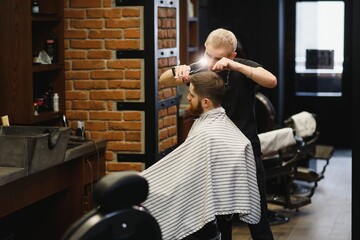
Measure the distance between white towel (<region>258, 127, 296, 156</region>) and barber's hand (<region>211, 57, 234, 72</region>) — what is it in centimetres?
194

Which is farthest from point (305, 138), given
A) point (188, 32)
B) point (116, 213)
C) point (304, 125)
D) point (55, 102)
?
point (116, 213)

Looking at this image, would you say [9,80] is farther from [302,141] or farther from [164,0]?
[302,141]

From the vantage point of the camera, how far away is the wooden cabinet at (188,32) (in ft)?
23.9

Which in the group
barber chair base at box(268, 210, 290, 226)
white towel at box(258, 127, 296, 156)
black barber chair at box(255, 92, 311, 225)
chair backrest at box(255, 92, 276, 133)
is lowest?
barber chair base at box(268, 210, 290, 226)

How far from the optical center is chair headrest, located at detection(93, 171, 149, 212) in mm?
2184

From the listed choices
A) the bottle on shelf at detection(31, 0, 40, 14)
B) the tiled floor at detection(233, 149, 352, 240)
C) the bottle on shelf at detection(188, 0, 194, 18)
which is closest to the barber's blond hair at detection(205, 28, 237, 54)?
the bottle on shelf at detection(31, 0, 40, 14)

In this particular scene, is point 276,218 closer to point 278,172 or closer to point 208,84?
point 278,172

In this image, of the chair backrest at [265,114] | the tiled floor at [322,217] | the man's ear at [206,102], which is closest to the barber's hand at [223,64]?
the man's ear at [206,102]

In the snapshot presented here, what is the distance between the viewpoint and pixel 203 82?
3.77 metres

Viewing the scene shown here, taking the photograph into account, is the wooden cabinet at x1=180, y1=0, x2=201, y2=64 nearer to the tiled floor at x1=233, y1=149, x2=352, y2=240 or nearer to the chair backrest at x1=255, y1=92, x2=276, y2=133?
the chair backrest at x1=255, y1=92, x2=276, y2=133

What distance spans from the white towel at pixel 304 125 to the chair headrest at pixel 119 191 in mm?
4631

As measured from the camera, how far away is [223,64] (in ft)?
12.7

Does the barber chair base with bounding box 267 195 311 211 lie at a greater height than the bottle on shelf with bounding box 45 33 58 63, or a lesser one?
lesser

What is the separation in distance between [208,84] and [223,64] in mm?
167
